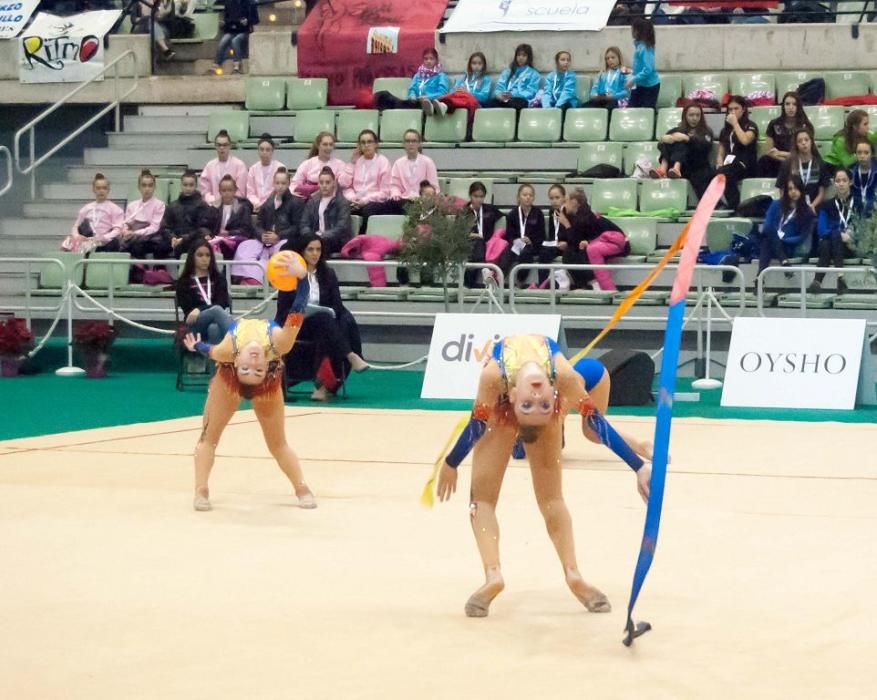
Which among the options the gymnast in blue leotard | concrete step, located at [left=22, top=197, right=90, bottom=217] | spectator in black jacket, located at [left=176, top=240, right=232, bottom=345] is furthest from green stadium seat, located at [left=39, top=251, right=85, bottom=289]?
the gymnast in blue leotard

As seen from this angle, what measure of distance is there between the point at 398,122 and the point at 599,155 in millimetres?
2665

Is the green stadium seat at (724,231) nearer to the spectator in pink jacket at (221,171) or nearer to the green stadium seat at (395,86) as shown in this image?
the green stadium seat at (395,86)

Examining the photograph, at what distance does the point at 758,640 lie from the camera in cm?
576

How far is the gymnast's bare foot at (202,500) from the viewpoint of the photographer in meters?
8.84

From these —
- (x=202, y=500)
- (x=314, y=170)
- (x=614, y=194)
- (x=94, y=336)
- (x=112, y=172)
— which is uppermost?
(x=314, y=170)

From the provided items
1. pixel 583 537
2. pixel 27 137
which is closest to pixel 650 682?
pixel 583 537

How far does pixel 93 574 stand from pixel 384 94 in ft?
43.8

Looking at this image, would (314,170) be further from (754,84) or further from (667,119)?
(754,84)

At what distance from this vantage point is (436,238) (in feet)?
51.2

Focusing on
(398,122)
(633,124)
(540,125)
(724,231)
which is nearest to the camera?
(724,231)

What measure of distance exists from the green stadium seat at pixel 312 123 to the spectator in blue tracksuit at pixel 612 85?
3349 millimetres

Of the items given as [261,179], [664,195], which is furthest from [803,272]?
[261,179]

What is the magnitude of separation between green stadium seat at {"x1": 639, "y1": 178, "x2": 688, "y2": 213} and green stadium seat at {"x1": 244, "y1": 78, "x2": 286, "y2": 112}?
5488 mm

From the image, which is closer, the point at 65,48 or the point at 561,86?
the point at 561,86
